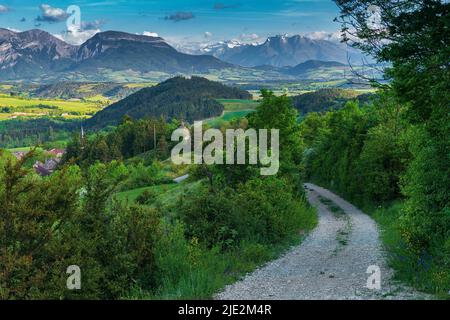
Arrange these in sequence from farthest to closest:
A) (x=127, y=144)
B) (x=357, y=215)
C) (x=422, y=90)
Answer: (x=127, y=144) → (x=357, y=215) → (x=422, y=90)

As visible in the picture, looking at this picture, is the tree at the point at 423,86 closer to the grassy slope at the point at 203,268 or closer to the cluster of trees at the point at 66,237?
the grassy slope at the point at 203,268

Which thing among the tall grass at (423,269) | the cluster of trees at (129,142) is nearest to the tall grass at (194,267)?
the tall grass at (423,269)

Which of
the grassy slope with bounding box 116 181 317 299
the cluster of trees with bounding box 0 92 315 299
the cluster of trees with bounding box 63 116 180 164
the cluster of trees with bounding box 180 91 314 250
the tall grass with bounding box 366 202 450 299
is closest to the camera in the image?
the cluster of trees with bounding box 0 92 315 299

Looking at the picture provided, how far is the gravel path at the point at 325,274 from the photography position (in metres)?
12.1

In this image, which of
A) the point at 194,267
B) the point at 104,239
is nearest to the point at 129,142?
the point at 194,267

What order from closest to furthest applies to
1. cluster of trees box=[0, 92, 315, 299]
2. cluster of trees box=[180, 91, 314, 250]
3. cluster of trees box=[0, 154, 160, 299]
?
1. cluster of trees box=[0, 154, 160, 299]
2. cluster of trees box=[0, 92, 315, 299]
3. cluster of trees box=[180, 91, 314, 250]

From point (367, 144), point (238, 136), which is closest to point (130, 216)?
point (238, 136)

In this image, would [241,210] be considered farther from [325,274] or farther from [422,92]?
[422,92]

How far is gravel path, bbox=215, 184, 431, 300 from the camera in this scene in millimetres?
12133

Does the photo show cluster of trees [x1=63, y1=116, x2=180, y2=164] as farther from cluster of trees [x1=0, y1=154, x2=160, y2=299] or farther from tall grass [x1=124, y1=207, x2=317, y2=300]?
cluster of trees [x1=0, y1=154, x2=160, y2=299]

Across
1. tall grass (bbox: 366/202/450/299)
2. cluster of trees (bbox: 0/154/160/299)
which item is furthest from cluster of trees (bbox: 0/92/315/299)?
tall grass (bbox: 366/202/450/299)
